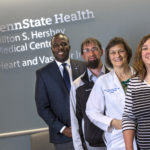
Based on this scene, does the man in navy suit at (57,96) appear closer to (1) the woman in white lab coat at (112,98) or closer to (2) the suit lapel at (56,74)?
(2) the suit lapel at (56,74)

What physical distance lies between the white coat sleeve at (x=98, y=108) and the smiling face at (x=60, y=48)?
0.94m

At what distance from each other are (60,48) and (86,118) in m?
0.96

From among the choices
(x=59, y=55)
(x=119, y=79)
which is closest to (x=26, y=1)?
(x=59, y=55)

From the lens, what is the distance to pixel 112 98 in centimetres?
255

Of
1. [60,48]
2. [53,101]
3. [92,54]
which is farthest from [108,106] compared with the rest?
[60,48]

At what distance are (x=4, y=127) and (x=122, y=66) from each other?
227 centimetres

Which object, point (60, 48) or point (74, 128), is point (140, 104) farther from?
point (60, 48)

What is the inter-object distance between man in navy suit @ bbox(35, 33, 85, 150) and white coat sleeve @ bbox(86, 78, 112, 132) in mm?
726

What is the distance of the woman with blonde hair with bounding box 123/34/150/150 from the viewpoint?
213 centimetres

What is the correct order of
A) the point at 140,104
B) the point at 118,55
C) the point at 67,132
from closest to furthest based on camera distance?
the point at 140,104, the point at 118,55, the point at 67,132

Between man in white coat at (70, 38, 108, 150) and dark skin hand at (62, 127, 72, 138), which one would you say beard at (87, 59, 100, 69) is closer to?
man in white coat at (70, 38, 108, 150)

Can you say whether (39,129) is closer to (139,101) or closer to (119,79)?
(119,79)

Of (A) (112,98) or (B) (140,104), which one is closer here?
(B) (140,104)

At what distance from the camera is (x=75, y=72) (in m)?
3.53
